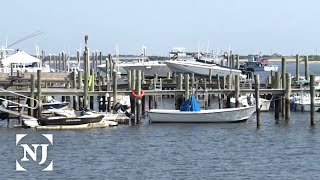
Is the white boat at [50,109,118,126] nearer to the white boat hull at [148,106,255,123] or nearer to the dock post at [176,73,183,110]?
the white boat hull at [148,106,255,123]

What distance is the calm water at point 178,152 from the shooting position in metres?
39.5

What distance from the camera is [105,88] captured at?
66812 mm

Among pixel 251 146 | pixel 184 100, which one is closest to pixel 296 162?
pixel 251 146

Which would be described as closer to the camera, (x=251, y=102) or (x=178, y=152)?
(x=178, y=152)

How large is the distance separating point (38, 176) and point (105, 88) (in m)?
28.5

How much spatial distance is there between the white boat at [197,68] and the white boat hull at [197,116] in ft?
83.2

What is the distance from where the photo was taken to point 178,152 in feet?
150

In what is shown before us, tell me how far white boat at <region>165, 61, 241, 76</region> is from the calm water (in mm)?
25127

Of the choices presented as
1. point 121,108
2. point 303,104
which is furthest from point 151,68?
point 121,108

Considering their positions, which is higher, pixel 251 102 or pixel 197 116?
pixel 251 102

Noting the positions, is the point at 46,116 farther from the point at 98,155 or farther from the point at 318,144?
the point at 318,144

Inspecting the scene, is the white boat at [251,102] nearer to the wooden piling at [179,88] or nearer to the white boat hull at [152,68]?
the wooden piling at [179,88]

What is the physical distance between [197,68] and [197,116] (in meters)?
29.3

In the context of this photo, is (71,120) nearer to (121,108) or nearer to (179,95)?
(121,108)
